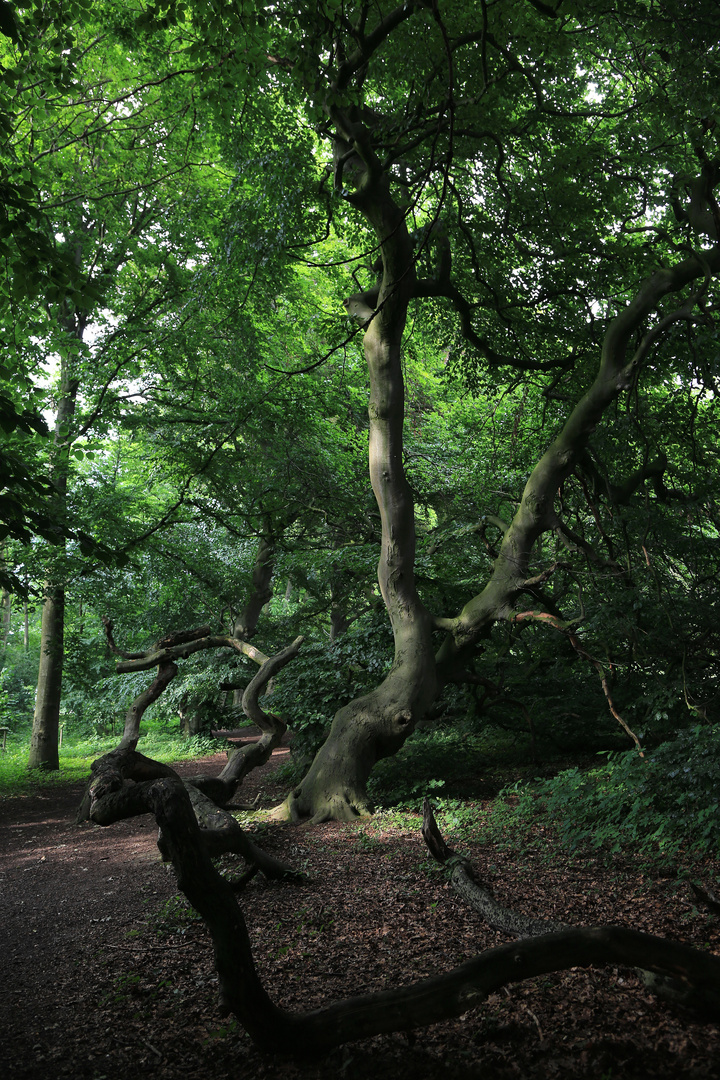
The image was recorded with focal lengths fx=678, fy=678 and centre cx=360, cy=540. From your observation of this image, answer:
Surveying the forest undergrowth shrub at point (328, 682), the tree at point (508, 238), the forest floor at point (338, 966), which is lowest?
the forest floor at point (338, 966)

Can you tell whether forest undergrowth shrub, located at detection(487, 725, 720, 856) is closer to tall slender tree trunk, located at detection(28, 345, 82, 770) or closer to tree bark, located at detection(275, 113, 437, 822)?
tree bark, located at detection(275, 113, 437, 822)

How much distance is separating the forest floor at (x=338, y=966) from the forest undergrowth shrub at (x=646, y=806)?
311 mm

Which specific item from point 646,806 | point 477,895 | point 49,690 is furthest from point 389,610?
point 49,690

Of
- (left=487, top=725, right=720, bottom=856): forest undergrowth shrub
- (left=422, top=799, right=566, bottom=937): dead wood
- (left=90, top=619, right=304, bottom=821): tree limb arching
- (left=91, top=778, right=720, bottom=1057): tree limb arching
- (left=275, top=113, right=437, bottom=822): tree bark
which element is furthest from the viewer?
(left=90, top=619, right=304, bottom=821): tree limb arching

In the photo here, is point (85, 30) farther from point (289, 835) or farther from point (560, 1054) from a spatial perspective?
point (560, 1054)

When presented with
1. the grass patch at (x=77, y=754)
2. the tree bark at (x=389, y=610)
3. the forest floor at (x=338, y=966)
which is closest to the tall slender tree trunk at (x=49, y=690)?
the grass patch at (x=77, y=754)

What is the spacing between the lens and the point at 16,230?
385 centimetres

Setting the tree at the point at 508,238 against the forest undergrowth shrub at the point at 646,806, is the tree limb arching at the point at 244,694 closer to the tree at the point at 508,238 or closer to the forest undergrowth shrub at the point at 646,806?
the tree at the point at 508,238

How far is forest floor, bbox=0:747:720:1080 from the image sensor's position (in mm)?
2777

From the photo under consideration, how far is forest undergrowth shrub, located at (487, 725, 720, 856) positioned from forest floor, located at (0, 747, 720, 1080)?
311 mm

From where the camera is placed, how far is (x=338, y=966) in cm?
390

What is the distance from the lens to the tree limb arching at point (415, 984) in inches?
103

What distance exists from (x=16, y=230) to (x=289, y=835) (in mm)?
6082

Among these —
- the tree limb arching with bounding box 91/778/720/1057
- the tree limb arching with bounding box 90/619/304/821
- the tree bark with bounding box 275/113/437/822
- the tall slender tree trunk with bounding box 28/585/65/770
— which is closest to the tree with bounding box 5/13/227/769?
the tall slender tree trunk with bounding box 28/585/65/770
